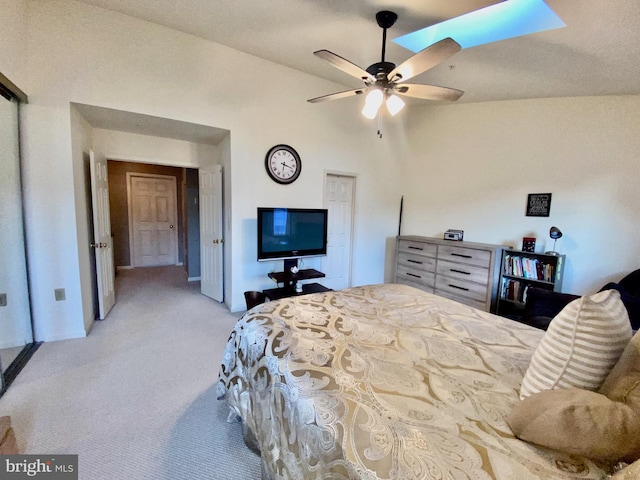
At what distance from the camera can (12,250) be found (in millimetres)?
2434

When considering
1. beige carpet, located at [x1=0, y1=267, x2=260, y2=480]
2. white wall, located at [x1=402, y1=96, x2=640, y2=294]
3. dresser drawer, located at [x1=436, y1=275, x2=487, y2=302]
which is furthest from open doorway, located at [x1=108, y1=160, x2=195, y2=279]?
white wall, located at [x1=402, y1=96, x2=640, y2=294]

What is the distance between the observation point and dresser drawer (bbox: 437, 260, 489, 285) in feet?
11.3

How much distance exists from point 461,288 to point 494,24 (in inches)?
111

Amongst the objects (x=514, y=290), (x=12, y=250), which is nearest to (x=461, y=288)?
(x=514, y=290)

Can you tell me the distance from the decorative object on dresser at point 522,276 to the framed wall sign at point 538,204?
21.0 inches

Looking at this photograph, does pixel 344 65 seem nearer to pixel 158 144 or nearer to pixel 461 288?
pixel 158 144

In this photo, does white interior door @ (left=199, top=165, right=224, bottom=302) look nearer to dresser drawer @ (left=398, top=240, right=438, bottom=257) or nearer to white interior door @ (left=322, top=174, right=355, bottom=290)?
white interior door @ (left=322, top=174, right=355, bottom=290)

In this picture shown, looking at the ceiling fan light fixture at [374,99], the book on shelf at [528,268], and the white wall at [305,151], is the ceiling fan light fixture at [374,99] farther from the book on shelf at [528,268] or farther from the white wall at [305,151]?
the book on shelf at [528,268]

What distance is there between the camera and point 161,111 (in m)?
2.89

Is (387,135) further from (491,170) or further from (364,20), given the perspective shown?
(364,20)

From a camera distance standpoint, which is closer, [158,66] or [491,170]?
[158,66]

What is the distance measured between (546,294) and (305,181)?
2.95 metres

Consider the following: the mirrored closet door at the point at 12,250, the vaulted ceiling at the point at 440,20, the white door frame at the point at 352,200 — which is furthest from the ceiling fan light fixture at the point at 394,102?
the mirrored closet door at the point at 12,250

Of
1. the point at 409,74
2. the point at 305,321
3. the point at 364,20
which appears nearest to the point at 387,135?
the point at 364,20
